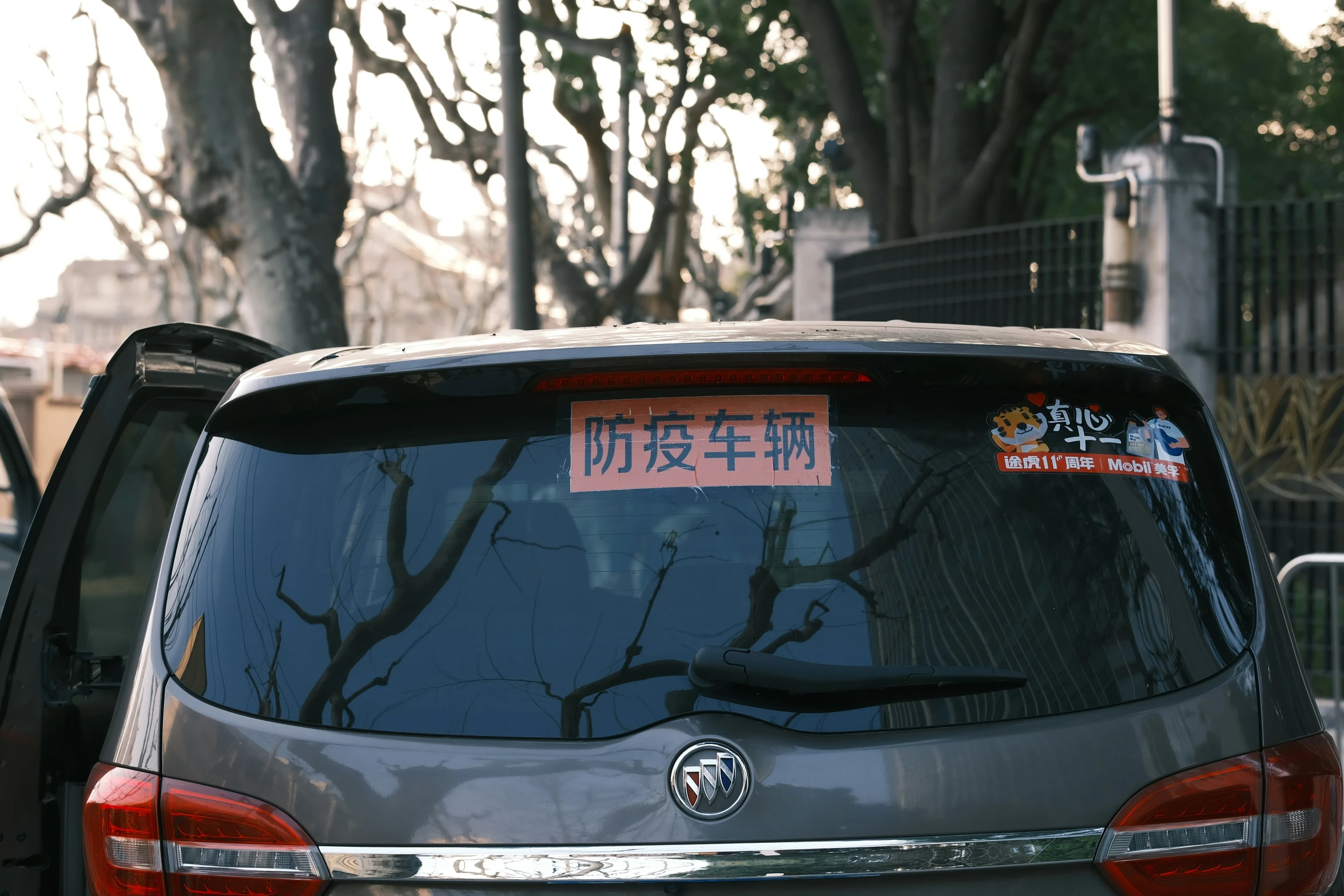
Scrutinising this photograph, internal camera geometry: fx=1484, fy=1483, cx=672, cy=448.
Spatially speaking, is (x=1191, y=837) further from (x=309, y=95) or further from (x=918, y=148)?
(x=918, y=148)

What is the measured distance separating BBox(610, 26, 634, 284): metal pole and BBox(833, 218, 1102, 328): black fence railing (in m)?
6.18

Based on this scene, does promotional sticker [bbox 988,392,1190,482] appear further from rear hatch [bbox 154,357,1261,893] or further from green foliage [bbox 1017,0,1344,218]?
green foliage [bbox 1017,0,1344,218]

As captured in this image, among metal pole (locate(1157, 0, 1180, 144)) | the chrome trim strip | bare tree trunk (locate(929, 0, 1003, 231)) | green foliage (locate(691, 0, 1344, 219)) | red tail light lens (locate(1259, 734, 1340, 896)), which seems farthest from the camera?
green foliage (locate(691, 0, 1344, 219))

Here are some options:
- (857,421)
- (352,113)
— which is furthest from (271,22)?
(352,113)

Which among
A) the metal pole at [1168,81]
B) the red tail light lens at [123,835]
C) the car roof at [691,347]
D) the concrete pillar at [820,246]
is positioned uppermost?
the metal pole at [1168,81]

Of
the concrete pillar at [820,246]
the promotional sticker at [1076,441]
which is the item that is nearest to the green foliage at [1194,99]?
the concrete pillar at [820,246]

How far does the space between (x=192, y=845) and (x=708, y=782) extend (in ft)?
2.27

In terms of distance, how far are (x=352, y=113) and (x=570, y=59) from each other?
6.20m

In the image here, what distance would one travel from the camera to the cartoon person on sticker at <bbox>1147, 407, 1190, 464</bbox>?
6.97 feet

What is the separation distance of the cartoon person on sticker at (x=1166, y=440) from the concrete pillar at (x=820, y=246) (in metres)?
15.0

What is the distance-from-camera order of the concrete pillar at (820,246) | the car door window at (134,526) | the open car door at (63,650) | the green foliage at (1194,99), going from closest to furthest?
the open car door at (63,650) → the car door window at (134,526) → the concrete pillar at (820,246) → the green foliage at (1194,99)

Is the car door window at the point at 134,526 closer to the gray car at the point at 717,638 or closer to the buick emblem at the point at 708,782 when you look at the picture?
the gray car at the point at 717,638

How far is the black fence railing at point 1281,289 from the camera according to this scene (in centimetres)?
1041

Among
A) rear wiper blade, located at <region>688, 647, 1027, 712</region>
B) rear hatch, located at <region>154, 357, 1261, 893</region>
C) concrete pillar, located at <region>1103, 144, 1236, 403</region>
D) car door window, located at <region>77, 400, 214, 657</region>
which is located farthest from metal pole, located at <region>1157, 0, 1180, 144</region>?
rear wiper blade, located at <region>688, 647, 1027, 712</region>
